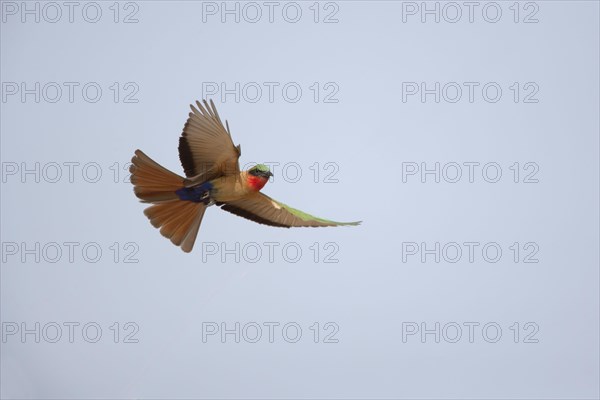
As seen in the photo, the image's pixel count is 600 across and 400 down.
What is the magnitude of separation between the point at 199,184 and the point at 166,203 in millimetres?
94

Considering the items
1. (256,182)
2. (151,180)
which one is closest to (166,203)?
(151,180)

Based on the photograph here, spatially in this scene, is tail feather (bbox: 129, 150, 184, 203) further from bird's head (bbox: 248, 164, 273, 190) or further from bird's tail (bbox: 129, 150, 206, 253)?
bird's head (bbox: 248, 164, 273, 190)

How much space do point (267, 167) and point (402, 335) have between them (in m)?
1.65

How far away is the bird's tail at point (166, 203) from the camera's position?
1.64m

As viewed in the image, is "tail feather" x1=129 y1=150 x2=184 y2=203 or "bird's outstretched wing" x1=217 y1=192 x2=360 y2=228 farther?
"bird's outstretched wing" x1=217 y1=192 x2=360 y2=228

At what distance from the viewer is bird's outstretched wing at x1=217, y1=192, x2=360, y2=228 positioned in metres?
1.75

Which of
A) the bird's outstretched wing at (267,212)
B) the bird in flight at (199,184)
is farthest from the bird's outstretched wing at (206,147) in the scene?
the bird's outstretched wing at (267,212)

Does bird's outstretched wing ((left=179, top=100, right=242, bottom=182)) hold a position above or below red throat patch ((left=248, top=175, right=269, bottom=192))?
above

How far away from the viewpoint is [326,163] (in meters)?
2.83

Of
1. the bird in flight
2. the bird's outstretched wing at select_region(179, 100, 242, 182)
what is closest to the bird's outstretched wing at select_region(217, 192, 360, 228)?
the bird in flight

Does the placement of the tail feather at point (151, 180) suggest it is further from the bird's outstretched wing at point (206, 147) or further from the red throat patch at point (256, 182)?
the red throat patch at point (256, 182)

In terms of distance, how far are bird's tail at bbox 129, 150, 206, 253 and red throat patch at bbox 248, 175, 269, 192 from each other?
0.48 feet

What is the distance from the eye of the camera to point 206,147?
5.36 feet

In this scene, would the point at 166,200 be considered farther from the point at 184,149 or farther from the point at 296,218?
the point at 296,218
